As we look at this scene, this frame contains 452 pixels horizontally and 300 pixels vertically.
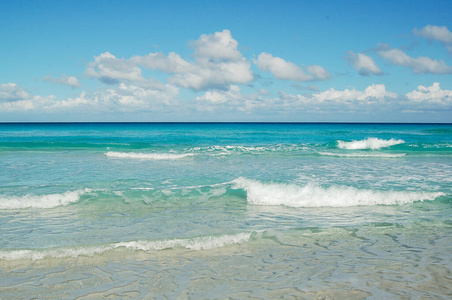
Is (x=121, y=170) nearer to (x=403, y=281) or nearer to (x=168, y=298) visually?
(x=168, y=298)

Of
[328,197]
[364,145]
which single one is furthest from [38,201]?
[364,145]

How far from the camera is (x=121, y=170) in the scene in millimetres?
16984

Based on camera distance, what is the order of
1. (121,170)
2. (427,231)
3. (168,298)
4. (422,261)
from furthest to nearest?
(121,170) < (427,231) < (422,261) < (168,298)

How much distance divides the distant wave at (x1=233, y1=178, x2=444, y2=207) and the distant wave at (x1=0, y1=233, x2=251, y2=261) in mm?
3571

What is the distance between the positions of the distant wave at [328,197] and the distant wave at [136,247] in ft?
11.7

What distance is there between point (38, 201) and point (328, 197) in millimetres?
8816

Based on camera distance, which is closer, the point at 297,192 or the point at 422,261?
the point at 422,261

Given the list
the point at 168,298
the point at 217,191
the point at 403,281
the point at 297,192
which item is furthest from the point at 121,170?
the point at 403,281

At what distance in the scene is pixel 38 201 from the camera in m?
10.2

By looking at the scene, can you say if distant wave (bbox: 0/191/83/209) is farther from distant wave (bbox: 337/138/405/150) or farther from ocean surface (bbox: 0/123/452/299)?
distant wave (bbox: 337/138/405/150)

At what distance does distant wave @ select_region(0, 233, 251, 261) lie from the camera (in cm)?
629

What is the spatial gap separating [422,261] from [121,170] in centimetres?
1398

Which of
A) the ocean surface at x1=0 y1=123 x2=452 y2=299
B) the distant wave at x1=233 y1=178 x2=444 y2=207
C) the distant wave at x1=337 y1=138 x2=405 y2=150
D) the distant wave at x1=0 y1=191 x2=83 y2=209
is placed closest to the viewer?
the ocean surface at x1=0 y1=123 x2=452 y2=299

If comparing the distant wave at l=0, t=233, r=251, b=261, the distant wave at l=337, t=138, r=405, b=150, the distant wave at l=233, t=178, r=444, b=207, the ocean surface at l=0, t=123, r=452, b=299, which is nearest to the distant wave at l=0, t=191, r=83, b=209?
the ocean surface at l=0, t=123, r=452, b=299
